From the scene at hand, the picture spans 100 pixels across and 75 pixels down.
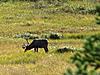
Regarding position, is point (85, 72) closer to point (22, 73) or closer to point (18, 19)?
point (22, 73)

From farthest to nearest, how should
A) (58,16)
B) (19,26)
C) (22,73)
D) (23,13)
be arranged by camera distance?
(23,13), (58,16), (19,26), (22,73)

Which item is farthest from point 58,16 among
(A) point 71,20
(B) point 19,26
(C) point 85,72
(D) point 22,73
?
(C) point 85,72

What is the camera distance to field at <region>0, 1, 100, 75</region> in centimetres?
2086

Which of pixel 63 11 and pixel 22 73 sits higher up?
pixel 22 73

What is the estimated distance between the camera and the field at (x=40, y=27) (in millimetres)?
20861

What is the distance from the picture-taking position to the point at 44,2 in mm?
80688

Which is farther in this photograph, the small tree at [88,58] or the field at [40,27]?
the field at [40,27]

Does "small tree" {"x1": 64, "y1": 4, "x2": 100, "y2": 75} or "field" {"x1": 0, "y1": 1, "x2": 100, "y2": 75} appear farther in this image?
"field" {"x1": 0, "y1": 1, "x2": 100, "y2": 75}

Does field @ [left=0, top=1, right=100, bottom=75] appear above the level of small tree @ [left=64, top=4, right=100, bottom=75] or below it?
below

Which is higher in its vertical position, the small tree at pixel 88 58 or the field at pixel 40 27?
the small tree at pixel 88 58

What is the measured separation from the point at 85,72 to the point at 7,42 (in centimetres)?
2858

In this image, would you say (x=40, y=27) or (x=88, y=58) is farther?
(x=40, y=27)

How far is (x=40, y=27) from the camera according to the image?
48.9 meters

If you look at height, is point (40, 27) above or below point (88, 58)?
below
